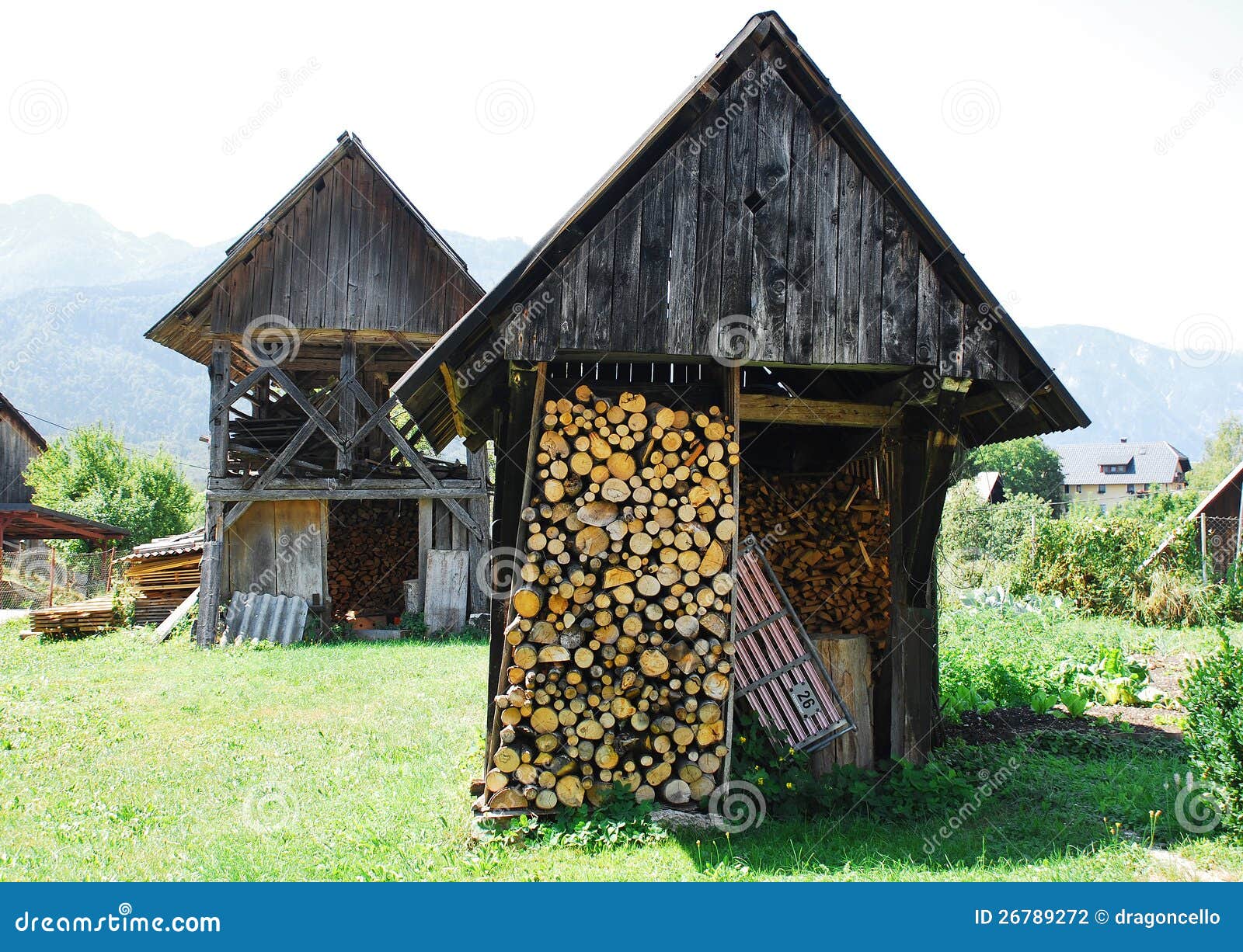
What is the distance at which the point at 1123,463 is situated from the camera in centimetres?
8825

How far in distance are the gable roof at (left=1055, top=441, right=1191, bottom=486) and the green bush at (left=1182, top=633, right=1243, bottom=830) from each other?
290ft

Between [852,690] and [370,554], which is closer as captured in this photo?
[852,690]

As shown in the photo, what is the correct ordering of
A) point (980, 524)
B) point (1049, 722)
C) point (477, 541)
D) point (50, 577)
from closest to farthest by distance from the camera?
point (1049, 722)
point (477, 541)
point (50, 577)
point (980, 524)

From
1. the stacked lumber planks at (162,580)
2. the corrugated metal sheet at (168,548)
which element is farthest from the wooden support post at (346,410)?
the stacked lumber planks at (162,580)

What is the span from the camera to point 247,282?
49.9 ft

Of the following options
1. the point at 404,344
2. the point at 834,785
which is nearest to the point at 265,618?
the point at 404,344

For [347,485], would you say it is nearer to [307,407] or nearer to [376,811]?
[307,407]

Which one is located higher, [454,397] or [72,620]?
[454,397]

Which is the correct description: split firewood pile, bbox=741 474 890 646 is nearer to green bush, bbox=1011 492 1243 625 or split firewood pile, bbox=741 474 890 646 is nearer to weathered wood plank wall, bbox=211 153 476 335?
weathered wood plank wall, bbox=211 153 476 335

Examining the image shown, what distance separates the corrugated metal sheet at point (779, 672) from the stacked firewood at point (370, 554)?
12.7 metres

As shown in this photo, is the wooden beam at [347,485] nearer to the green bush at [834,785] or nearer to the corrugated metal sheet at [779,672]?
the corrugated metal sheet at [779,672]

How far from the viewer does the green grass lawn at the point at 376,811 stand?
5.29 metres

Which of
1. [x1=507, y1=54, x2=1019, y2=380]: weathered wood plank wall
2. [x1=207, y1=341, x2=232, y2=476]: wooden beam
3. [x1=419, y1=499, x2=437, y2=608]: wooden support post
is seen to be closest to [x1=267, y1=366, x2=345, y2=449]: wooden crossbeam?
[x1=207, y1=341, x2=232, y2=476]: wooden beam

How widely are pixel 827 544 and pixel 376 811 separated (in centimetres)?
472
